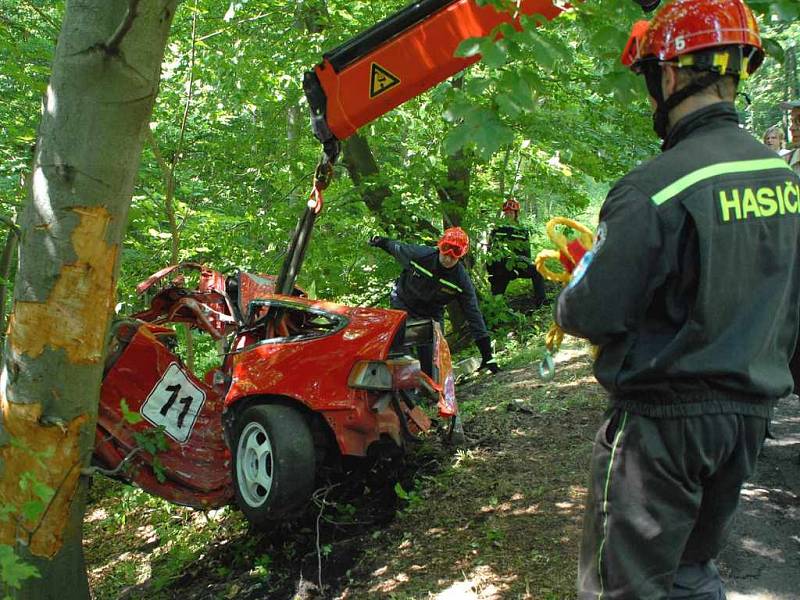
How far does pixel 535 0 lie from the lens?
4195 mm

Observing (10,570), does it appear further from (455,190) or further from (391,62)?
(455,190)

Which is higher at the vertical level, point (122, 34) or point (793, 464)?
point (122, 34)

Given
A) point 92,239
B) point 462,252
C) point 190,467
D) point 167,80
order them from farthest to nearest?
point 167,80, point 462,252, point 190,467, point 92,239

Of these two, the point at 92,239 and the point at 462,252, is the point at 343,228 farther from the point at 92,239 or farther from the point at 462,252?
the point at 92,239

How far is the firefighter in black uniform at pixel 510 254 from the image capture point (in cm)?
965

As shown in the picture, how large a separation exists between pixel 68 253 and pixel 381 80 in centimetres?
246

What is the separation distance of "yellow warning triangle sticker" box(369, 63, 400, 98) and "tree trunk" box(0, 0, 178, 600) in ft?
5.62

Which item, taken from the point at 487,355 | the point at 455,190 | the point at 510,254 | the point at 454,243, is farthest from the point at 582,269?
the point at 510,254

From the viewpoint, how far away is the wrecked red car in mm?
4094

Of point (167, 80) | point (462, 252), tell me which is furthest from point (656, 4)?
point (167, 80)

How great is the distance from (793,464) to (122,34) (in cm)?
476

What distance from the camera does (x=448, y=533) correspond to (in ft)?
Result: 13.4

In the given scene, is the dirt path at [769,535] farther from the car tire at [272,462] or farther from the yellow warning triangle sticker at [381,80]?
the yellow warning triangle sticker at [381,80]

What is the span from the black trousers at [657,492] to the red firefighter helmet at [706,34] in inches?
41.2
